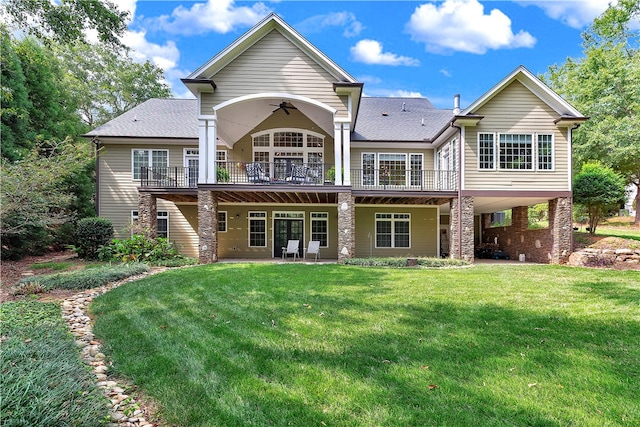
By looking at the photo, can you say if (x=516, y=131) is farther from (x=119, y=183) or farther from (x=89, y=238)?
(x=119, y=183)

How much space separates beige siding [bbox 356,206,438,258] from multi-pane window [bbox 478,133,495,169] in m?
3.84

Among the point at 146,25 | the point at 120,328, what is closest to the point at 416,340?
the point at 120,328

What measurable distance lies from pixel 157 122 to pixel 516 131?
54.2ft

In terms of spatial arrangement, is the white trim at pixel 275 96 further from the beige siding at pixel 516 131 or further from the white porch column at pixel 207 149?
the beige siding at pixel 516 131

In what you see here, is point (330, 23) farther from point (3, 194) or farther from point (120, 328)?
point (120, 328)

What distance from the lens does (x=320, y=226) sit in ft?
53.1

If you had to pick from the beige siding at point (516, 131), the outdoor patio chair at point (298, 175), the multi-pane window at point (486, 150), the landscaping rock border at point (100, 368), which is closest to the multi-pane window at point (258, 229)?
the outdoor patio chair at point (298, 175)

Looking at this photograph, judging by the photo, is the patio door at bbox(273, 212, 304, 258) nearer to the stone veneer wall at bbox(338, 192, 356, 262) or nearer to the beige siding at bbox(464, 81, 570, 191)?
the stone veneer wall at bbox(338, 192, 356, 262)

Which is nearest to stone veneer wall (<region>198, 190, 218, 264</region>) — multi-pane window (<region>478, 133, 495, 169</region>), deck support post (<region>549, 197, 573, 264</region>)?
multi-pane window (<region>478, 133, 495, 169</region>)

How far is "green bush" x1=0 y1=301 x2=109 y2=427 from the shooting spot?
7.46 feet

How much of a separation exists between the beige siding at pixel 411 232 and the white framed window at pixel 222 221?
21.3 ft

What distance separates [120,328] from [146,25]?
42.7 ft

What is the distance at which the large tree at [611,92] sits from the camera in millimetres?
18578

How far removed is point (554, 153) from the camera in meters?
12.8
